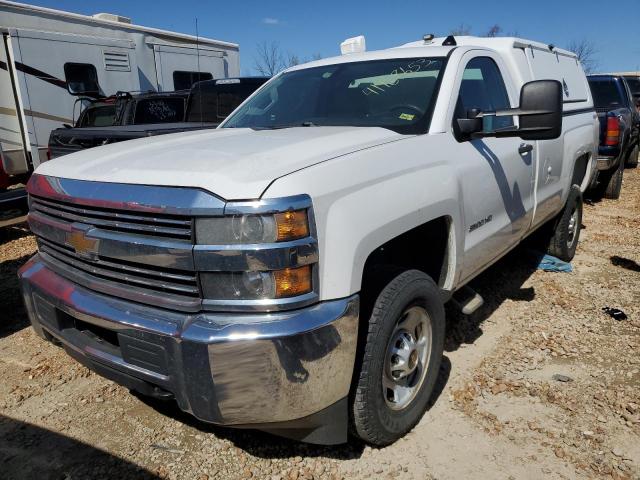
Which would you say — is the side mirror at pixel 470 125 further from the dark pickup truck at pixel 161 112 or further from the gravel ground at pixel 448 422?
Answer: the dark pickup truck at pixel 161 112

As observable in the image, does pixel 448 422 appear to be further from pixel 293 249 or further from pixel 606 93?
pixel 606 93

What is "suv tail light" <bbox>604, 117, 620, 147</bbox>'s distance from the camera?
760cm

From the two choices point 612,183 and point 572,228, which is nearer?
point 572,228

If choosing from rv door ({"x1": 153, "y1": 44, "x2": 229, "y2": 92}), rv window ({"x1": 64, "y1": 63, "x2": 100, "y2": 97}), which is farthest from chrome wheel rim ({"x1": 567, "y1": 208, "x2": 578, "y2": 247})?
rv door ({"x1": 153, "y1": 44, "x2": 229, "y2": 92})

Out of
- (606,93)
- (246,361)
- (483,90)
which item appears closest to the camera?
(246,361)

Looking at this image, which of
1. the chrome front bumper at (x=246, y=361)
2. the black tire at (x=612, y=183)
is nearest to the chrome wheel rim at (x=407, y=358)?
the chrome front bumper at (x=246, y=361)

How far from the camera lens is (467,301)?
3.30 metres

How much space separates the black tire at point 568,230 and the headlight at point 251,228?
13.0ft

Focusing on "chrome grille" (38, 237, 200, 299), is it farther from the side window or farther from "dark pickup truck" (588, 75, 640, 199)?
"dark pickup truck" (588, 75, 640, 199)

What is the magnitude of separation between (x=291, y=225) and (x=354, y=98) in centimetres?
171

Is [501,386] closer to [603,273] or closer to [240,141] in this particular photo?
[240,141]

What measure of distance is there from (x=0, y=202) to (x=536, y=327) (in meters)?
4.10

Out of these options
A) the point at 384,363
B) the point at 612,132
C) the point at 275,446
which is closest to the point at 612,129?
the point at 612,132

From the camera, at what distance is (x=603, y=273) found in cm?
501
